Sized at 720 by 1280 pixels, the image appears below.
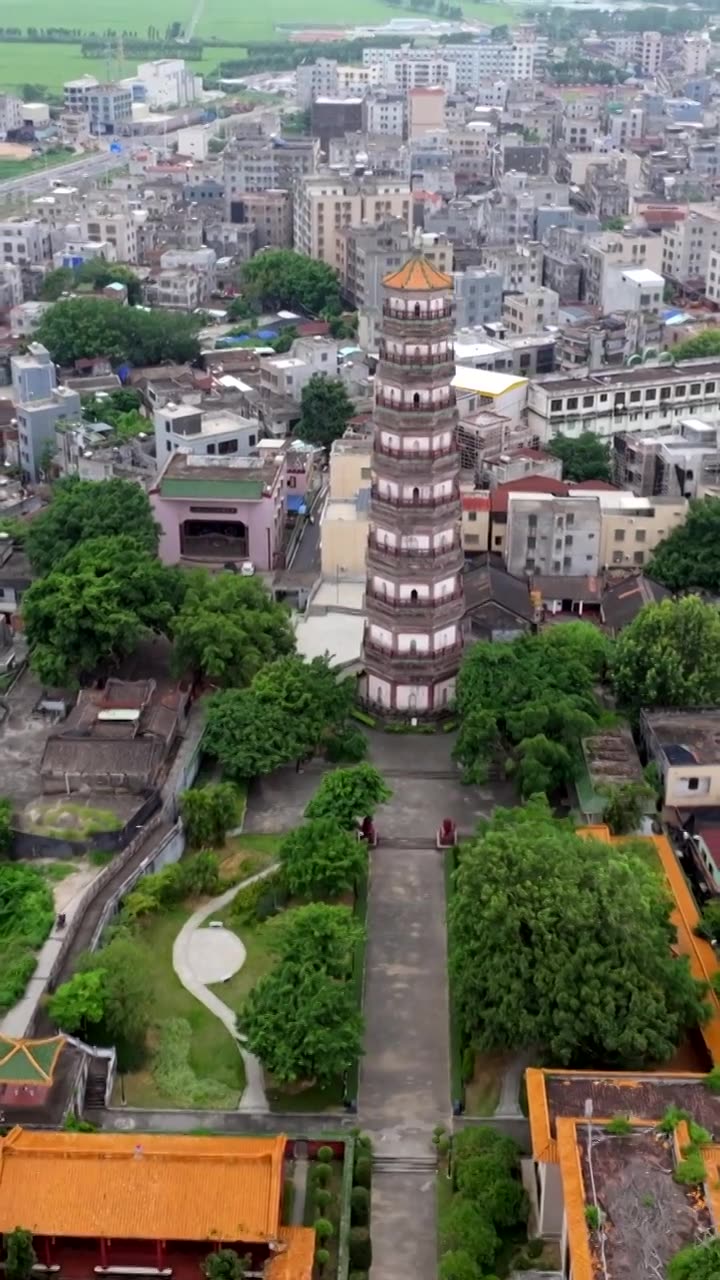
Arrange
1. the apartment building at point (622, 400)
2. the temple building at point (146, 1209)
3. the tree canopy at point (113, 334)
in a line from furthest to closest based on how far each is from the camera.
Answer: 1. the tree canopy at point (113, 334)
2. the apartment building at point (622, 400)
3. the temple building at point (146, 1209)

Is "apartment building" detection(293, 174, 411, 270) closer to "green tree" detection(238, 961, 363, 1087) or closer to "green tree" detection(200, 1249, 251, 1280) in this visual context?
"green tree" detection(238, 961, 363, 1087)

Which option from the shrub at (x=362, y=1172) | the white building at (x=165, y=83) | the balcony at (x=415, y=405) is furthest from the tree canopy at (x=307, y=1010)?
the white building at (x=165, y=83)

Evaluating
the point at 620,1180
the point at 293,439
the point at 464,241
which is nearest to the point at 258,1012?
the point at 620,1180

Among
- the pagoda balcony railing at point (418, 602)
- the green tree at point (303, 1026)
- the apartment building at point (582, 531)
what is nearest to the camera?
the green tree at point (303, 1026)

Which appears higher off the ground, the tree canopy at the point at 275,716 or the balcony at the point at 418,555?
the balcony at the point at 418,555

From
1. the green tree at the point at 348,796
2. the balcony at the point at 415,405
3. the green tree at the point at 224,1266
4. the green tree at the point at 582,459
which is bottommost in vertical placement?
the green tree at the point at 224,1266

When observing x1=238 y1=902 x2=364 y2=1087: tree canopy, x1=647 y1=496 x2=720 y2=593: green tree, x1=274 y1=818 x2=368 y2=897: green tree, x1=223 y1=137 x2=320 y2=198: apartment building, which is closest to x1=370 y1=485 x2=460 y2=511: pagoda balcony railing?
x1=274 y1=818 x2=368 y2=897: green tree

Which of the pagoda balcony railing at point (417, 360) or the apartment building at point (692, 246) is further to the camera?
the apartment building at point (692, 246)

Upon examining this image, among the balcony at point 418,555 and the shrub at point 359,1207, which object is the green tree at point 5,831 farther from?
the shrub at point 359,1207
